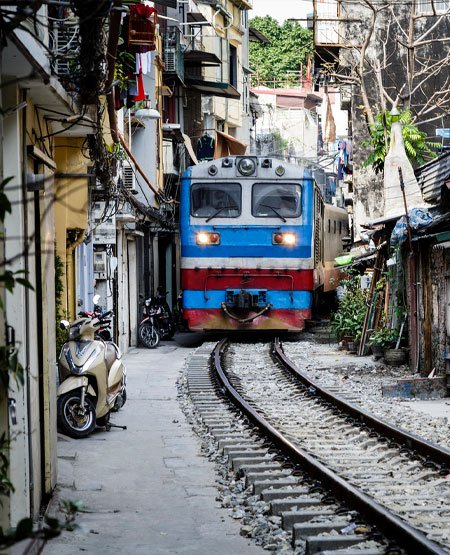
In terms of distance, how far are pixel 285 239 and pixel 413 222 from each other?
6.08 m

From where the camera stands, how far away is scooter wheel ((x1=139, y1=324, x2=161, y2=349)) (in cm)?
2052

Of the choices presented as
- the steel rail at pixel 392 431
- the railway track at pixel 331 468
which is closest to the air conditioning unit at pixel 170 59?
the railway track at pixel 331 468

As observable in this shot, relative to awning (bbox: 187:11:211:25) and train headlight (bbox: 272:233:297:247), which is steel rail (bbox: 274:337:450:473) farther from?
awning (bbox: 187:11:211:25)

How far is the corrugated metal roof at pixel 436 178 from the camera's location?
42.8 feet

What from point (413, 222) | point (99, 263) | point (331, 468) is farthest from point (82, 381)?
point (99, 263)

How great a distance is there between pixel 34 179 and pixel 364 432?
4938mm

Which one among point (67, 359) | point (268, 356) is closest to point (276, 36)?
point (268, 356)

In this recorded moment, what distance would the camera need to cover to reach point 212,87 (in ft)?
113

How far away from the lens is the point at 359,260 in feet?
72.4

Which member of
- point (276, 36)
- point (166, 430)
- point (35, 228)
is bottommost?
point (166, 430)

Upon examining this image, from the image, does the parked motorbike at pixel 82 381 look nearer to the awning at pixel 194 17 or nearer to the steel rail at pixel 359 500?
the steel rail at pixel 359 500

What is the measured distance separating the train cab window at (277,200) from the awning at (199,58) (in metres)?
12.9

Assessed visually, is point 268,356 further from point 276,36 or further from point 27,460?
point 276,36

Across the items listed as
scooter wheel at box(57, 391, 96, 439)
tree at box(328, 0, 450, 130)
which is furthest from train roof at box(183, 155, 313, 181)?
tree at box(328, 0, 450, 130)
